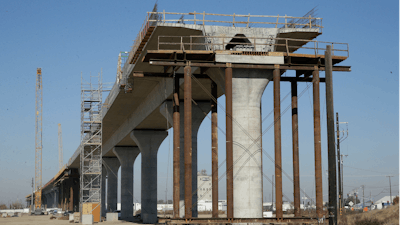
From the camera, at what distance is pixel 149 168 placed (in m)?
58.0

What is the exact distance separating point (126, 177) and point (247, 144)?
4499 centimetres

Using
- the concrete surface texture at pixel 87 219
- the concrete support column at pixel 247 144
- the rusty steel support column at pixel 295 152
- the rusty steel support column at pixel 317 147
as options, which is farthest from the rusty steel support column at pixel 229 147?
the concrete surface texture at pixel 87 219

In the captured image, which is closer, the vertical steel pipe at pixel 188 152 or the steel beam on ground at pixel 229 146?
the vertical steel pipe at pixel 188 152

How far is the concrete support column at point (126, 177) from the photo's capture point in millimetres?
72188

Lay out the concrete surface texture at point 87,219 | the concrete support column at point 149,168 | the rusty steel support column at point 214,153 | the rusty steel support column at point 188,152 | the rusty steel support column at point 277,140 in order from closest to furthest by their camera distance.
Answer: the rusty steel support column at point 188,152, the rusty steel support column at point 277,140, the rusty steel support column at point 214,153, the concrete support column at point 149,168, the concrete surface texture at point 87,219

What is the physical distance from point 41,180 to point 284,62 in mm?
123383

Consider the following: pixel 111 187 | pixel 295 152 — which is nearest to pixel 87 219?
pixel 111 187

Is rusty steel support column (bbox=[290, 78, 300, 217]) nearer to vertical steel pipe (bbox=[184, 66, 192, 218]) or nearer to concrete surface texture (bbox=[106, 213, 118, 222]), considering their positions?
vertical steel pipe (bbox=[184, 66, 192, 218])

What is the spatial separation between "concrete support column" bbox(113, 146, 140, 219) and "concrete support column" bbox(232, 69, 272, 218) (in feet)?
146

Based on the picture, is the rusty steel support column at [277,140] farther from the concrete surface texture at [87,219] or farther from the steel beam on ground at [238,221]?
the concrete surface texture at [87,219]

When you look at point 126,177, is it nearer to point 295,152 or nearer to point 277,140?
point 295,152

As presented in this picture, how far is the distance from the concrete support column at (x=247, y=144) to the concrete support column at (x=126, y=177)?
44.5 meters

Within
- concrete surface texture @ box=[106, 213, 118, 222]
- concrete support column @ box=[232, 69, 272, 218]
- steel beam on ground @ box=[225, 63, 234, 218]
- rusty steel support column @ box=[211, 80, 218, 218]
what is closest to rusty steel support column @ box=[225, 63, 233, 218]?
steel beam on ground @ box=[225, 63, 234, 218]

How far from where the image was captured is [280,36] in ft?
108
